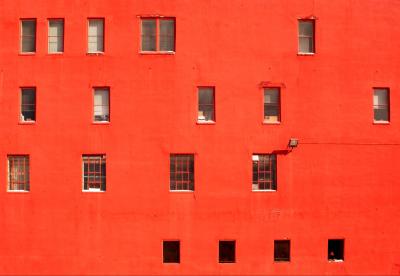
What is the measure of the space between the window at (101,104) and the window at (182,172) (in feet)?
11.2

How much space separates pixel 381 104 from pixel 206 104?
7.60 meters

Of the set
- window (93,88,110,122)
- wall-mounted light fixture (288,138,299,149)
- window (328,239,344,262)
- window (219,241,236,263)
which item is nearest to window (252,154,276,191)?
wall-mounted light fixture (288,138,299,149)

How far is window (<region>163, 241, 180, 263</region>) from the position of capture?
66.3 ft

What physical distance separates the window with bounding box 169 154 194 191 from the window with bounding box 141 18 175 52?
4643mm

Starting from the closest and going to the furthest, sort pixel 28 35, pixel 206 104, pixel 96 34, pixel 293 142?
1. pixel 293 142
2. pixel 206 104
3. pixel 96 34
4. pixel 28 35

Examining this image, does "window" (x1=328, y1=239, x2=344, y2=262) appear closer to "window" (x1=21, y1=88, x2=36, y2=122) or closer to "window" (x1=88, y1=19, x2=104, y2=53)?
"window" (x1=88, y1=19, x2=104, y2=53)

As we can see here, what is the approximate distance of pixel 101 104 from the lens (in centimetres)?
2061

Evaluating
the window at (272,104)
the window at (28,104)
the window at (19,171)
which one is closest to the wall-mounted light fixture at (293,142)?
the window at (272,104)

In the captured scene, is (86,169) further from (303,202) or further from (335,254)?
(335,254)

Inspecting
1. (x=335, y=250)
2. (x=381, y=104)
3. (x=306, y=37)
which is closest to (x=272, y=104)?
(x=306, y=37)

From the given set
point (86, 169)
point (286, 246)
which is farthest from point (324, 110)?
point (86, 169)

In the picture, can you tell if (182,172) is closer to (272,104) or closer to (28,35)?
(272,104)

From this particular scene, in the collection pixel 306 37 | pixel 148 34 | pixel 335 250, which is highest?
pixel 148 34

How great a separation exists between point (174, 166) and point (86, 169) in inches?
148
